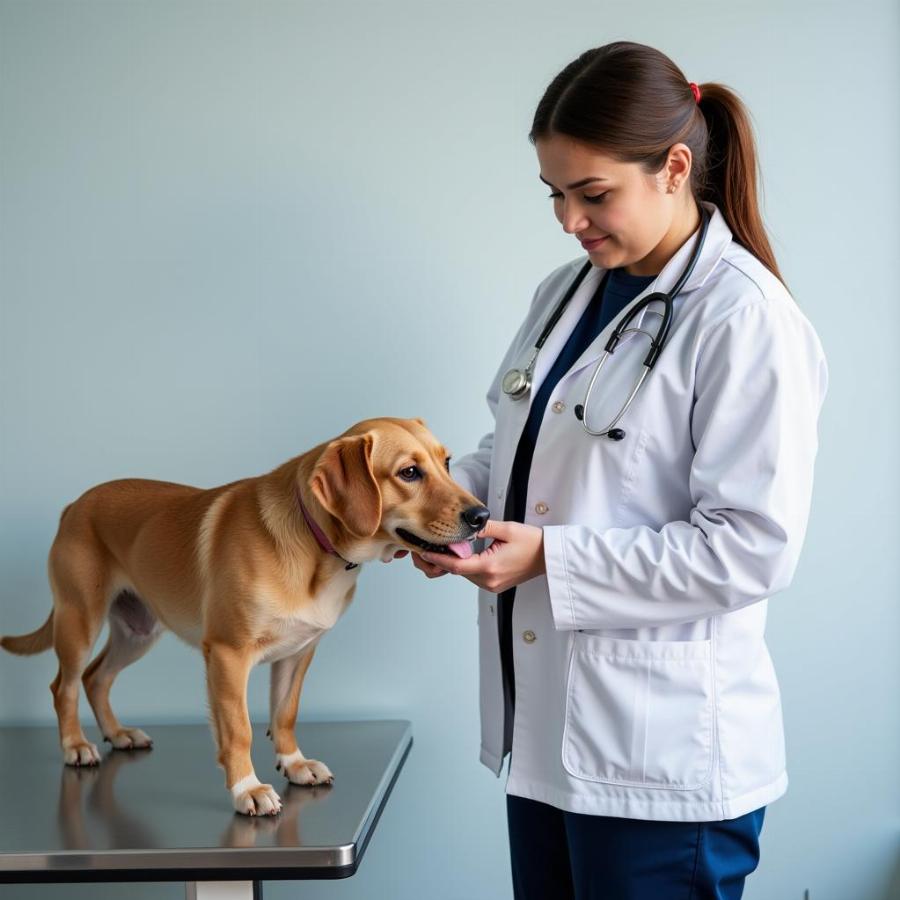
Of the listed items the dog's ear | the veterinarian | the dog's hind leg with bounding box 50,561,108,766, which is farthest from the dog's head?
the dog's hind leg with bounding box 50,561,108,766

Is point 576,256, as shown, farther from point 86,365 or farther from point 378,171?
point 86,365

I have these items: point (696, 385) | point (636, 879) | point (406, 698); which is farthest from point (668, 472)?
point (406, 698)

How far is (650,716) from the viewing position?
154 cm

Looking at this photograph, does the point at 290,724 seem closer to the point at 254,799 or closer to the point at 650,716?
the point at 254,799

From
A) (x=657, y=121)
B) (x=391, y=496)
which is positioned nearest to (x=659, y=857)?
(x=391, y=496)

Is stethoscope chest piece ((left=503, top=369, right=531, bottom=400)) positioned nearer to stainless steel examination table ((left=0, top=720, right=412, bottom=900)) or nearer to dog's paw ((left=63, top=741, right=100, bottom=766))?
stainless steel examination table ((left=0, top=720, right=412, bottom=900))

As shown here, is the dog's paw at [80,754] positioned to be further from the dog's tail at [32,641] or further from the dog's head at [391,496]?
the dog's head at [391,496]

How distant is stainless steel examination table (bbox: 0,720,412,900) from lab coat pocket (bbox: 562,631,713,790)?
1.65 feet

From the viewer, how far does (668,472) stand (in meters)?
1.60

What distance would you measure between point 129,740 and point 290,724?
21.4 inches

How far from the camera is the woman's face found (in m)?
1.59

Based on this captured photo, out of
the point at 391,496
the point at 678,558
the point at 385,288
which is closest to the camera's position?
the point at 678,558

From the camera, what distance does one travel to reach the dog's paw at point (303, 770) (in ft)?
6.86

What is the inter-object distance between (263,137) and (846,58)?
1.47m
